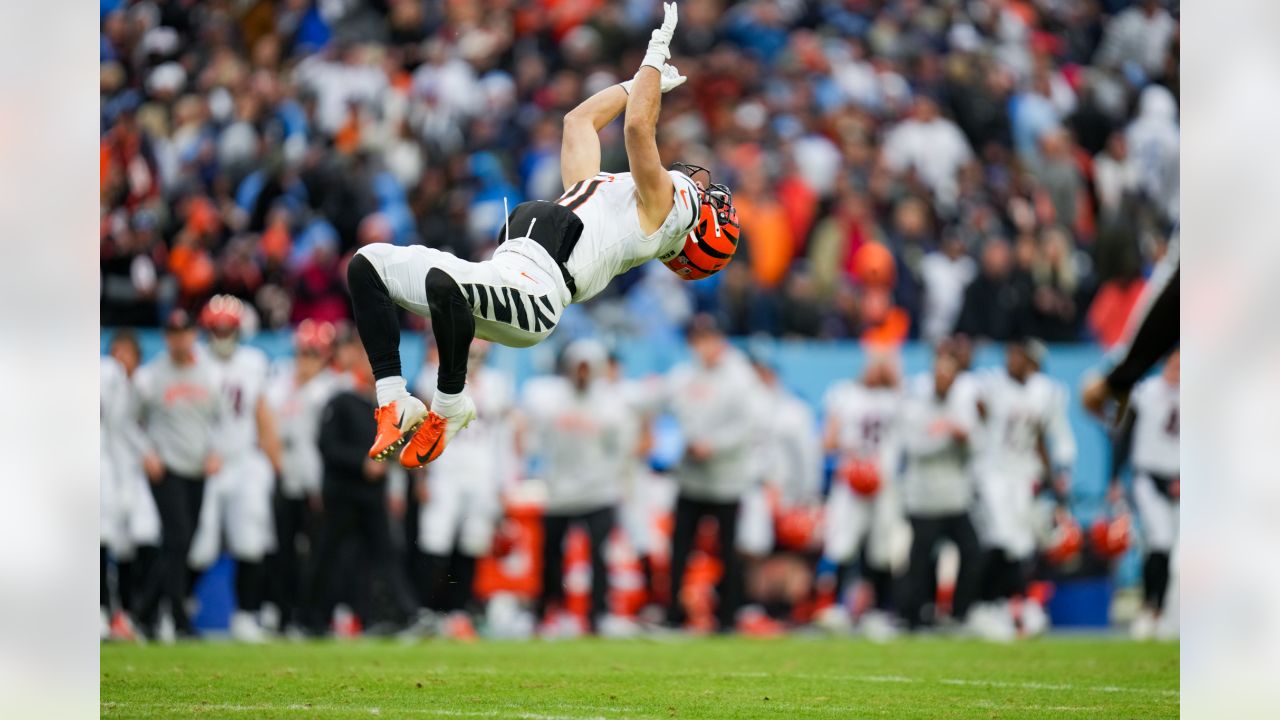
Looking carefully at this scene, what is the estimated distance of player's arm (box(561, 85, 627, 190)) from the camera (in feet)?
23.1

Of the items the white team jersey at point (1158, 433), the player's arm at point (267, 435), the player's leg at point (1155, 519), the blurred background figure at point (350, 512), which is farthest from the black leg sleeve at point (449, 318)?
the player's leg at point (1155, 519)

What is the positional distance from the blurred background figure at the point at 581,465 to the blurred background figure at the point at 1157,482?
3394 millimetres

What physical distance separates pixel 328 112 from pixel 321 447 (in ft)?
Result: 15.2

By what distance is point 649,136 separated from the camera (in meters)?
6.54

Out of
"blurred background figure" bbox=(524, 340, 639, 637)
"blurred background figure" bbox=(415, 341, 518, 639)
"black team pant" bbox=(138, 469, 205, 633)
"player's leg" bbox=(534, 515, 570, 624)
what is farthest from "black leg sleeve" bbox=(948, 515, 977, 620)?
"black team pant" bbox=(138, 469, 205, 633)

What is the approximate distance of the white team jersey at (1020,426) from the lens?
11.7 m

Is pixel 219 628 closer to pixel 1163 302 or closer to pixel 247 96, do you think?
pixel 247 96

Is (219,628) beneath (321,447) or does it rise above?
beneath

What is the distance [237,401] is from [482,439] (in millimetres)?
1656

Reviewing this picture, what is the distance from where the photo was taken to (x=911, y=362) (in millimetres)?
12648

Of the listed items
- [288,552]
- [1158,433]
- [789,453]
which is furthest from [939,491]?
[288,552]

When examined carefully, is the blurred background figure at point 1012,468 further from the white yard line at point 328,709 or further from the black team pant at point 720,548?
the white yard line at point 328,709

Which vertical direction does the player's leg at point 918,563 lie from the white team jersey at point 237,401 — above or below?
below
